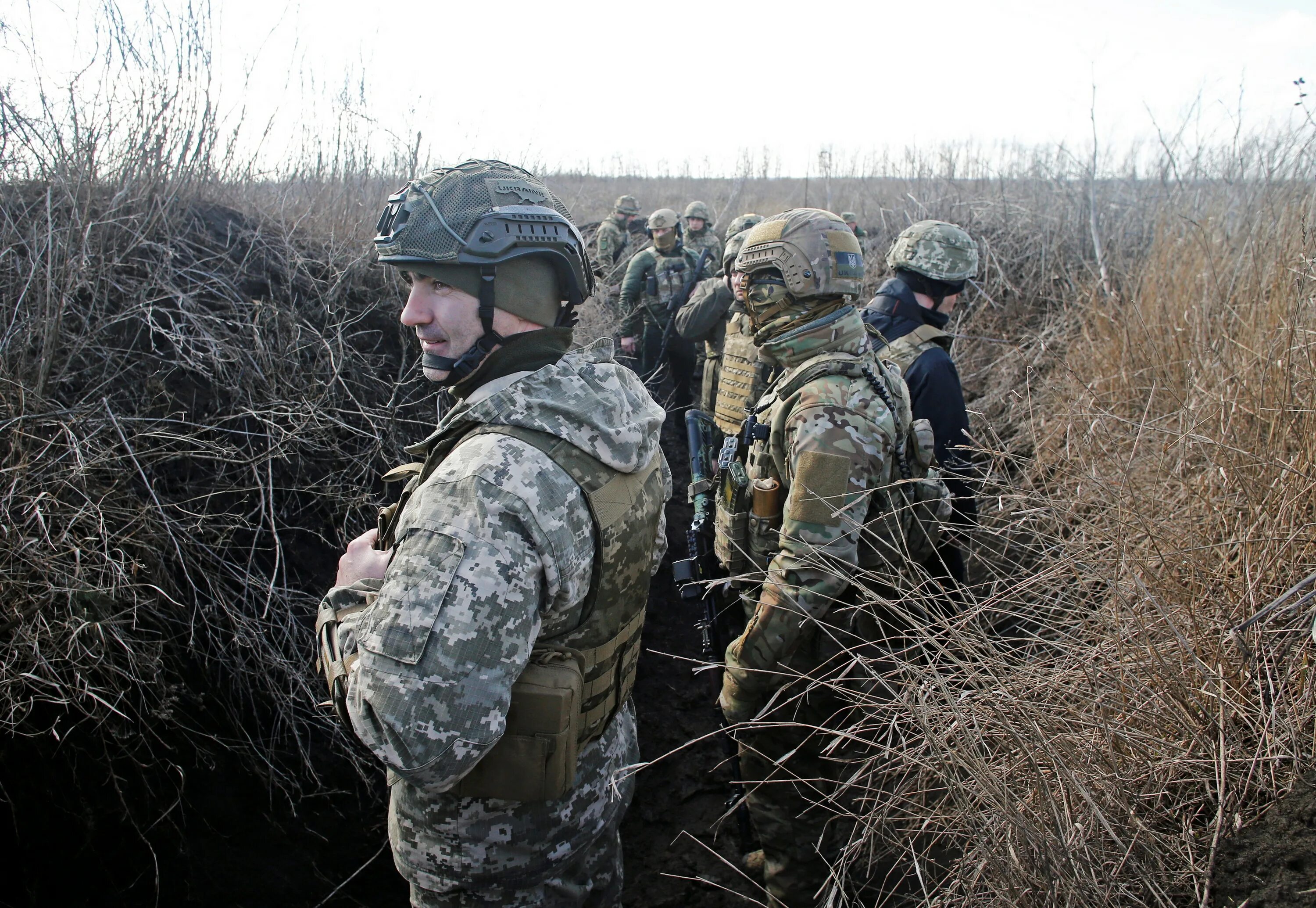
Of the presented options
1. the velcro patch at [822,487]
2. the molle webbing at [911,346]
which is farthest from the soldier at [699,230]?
the velcro patch at [822,487]

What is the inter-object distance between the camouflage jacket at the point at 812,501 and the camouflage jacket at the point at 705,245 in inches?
231

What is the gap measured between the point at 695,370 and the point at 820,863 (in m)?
5.63

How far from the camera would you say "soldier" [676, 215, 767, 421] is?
4535 mm

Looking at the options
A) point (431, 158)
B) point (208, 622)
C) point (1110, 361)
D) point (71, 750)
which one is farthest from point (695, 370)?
point (71, 750)

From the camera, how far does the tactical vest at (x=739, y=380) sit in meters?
4.52

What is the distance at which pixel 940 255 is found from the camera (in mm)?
3492

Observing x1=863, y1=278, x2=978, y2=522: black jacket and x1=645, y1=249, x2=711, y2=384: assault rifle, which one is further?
x1=645, y1=249, x2=711, y2=384: assault rifle

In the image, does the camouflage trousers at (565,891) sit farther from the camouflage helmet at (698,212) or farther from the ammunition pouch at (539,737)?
the camouflage helmet at (698,212)

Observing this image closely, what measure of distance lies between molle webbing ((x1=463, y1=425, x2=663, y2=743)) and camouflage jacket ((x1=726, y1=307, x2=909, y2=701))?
1.79 feet

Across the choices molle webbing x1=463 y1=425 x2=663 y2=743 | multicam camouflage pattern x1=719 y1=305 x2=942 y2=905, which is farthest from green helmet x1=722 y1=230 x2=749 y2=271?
molle webbing x1=463 y1=425 x2=663 y2=743

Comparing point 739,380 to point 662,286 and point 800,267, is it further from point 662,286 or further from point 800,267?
point 662,286

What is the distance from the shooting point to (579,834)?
5.65 feet

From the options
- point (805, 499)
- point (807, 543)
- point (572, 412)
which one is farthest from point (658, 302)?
point (572, 412)

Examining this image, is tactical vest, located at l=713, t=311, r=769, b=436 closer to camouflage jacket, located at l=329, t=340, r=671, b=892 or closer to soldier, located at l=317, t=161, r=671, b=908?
soldier, located at l=317, t=161, r=671, b=908
